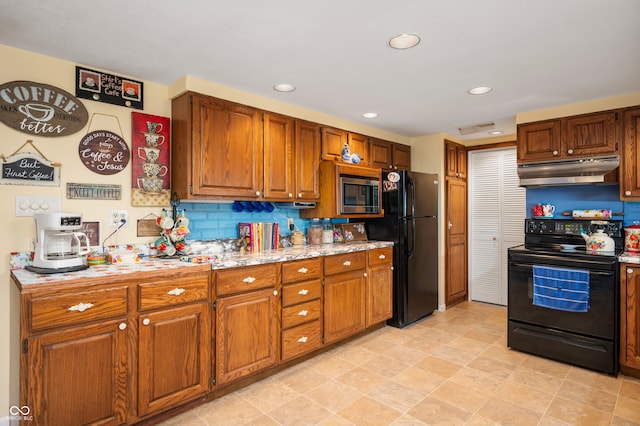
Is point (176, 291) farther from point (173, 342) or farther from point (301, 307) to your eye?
point (301, 307)

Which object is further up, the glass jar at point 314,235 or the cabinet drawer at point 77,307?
the glass jar at point 314,235

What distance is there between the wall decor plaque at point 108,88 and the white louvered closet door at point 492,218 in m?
4.38

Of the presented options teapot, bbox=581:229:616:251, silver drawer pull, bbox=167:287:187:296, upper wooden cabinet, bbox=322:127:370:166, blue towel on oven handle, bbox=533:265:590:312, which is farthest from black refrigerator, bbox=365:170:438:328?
silver drawer pull, bbox=167:287:187:296

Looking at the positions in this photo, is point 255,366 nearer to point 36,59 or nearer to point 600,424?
point 600,424

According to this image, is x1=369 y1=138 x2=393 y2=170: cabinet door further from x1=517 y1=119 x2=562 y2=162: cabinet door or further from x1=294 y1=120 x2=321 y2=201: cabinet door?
x1=517 y1=119 x2=562 y2=162: cabinet door

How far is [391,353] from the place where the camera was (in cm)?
332

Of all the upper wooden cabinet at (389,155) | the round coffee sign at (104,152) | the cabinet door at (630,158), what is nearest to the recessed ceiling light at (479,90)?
the cabinet door at (630,158)

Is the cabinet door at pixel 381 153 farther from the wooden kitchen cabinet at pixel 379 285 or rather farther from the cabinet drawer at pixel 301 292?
the cabinet drawer at pixel 301 292

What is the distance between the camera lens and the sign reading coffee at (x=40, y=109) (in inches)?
85.6

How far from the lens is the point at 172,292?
2.25 metres

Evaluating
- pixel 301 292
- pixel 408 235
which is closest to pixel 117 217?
pixel 301 292

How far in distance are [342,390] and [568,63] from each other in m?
2.84

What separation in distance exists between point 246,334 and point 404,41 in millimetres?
2268

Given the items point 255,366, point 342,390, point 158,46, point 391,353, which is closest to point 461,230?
point 391,353
